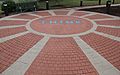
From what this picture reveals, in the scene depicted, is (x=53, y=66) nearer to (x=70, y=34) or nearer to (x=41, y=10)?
(x=70, y=34)

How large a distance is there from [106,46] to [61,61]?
2.57 meters

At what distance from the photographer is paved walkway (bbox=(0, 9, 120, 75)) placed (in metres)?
6.40

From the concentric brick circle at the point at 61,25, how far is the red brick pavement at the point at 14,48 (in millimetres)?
1261

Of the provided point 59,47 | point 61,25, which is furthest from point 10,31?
point 59,47

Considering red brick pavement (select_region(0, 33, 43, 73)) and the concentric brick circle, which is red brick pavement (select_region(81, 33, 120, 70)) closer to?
the concentric brick circle

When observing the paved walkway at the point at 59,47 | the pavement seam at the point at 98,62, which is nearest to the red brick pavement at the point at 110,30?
the paved walkway at the point at 59,47

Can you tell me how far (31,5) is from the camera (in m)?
15.4

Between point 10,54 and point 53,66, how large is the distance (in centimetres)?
212

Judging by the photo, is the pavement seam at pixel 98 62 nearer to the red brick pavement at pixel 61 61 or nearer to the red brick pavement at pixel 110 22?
the red brick pavement at pixel 61 61

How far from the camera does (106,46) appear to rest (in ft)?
26.8

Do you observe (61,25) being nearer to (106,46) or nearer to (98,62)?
(106,46)

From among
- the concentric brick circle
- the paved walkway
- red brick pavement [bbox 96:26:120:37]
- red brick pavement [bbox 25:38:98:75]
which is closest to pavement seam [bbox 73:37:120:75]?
the paved walkway

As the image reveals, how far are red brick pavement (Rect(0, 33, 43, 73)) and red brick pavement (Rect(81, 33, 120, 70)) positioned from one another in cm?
270

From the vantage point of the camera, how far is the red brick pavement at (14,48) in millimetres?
6883
